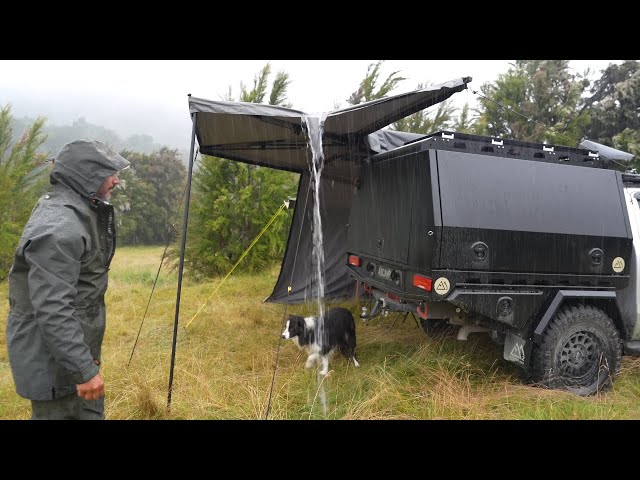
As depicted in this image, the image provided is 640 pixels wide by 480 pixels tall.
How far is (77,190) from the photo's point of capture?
7.51 feet

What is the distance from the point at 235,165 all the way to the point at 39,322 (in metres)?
9.36

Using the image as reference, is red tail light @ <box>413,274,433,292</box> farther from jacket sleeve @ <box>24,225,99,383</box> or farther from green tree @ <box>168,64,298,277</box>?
Result: green tree @ <box>168,64,298,277</box>

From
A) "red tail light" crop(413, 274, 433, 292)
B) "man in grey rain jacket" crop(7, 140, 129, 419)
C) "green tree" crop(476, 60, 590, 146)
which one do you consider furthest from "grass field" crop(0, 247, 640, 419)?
"green tree" crop(476, 60, 590, 146)

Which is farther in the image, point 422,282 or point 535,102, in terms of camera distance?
point 535,102

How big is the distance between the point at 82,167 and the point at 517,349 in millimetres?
3838

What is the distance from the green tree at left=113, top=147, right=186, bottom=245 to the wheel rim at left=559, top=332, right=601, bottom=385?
26.1m

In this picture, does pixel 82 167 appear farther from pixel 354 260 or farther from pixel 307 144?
pixel 307 144

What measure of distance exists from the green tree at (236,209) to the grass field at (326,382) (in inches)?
180

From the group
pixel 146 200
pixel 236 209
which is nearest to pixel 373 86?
pixel 236 209

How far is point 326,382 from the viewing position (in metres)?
4.35

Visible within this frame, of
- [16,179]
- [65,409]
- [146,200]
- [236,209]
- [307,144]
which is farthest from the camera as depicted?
[146,200]

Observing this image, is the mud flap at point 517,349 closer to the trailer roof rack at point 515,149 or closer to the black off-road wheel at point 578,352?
the black off-road wheel at point 578,352

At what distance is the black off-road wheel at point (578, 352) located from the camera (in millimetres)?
3721

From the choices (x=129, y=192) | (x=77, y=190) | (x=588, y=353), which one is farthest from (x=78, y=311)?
(x=129, y=192)
